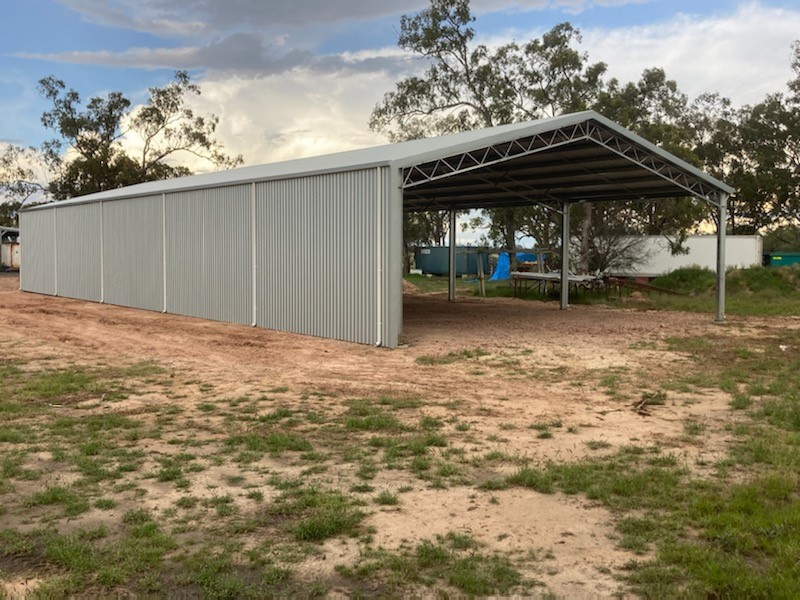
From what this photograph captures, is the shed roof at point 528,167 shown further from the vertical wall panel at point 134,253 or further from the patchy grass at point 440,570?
the patchy grass at point 440,570

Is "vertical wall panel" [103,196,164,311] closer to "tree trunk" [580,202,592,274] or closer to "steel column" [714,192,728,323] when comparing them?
"steel column" [714,192,728,323]

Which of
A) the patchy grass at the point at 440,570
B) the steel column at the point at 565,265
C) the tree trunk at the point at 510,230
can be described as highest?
the tree trunk at the point at 510,230

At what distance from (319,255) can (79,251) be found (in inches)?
553

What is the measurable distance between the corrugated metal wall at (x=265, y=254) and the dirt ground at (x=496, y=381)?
2.30 ft

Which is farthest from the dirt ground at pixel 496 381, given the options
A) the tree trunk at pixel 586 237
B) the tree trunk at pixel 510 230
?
the tree trunk at pixel 510 230

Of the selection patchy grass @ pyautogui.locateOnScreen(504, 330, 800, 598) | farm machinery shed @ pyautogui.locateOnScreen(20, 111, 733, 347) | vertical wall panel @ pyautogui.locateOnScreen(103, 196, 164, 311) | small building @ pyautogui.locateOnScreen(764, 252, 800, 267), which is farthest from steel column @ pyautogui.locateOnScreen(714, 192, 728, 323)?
small building @ pyautogui.locateOnScreen(764, 252, 800, 267)

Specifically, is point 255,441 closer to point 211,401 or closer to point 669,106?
point 211,401

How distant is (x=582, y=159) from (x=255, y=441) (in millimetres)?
14133

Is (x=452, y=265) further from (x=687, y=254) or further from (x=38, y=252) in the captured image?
(x=38, y=252)

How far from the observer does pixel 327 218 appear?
14.5m

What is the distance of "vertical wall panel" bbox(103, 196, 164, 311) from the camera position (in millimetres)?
20641

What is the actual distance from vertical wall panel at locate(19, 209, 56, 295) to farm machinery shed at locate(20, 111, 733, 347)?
107cm

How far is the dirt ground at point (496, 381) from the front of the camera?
4633 mm

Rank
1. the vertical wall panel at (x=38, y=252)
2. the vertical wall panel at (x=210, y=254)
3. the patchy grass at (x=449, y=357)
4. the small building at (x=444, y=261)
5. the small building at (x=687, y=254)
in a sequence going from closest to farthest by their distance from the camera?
1. the patchy grass at (x=449, y=357)
2. the vertical wall panel at (x=210, y=254)
3. the vertical wall panel at (x=38, y=252)
4. the small building at (x=687, y=254)
5. the small building at (x=444, y=261)
